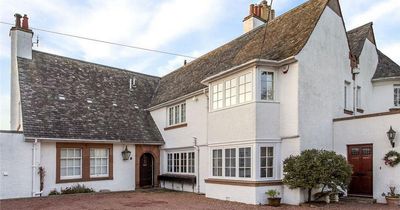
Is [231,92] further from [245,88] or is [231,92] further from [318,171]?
[318,171]

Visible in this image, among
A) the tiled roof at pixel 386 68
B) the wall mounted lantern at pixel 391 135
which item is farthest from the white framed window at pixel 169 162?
the wall mounted lantern at pixel 391 135

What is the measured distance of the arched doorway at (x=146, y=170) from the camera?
22.0 m

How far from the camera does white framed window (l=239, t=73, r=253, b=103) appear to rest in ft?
48.2

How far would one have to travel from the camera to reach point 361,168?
14656 mm

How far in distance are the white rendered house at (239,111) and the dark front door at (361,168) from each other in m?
0.05

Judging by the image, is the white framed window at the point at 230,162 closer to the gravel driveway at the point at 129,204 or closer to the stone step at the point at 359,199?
the gravel driveway at the point at 129,204

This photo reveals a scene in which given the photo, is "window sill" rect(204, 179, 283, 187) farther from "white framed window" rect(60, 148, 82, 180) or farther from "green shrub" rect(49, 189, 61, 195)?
"green shrub" rect(49, 189, 61, 195)

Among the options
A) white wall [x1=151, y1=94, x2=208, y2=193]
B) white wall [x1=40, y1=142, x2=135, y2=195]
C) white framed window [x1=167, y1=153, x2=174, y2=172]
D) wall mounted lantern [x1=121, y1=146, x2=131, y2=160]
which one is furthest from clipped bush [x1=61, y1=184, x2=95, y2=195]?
white framed window [x1=167, y1=153, x2=174, y2=172]

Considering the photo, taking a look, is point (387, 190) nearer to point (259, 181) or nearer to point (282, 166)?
point (282, 166)

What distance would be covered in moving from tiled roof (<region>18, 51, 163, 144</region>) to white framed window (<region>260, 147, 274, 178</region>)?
9.21 metres

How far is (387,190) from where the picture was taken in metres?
13.5

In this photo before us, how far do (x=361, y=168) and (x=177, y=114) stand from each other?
35.3 feet

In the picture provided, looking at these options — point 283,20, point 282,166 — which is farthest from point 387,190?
point 283,20

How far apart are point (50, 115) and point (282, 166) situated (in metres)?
12.4
